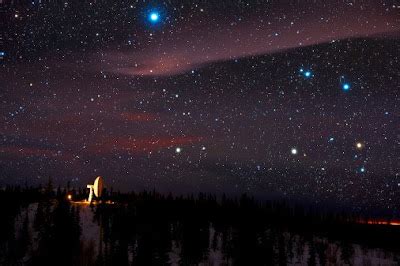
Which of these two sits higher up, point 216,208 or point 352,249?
point 216,208

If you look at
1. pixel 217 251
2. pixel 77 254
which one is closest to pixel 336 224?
pixel 217 251

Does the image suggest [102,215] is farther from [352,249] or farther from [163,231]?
[352,249]

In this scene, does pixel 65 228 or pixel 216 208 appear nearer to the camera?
pixel 65 228

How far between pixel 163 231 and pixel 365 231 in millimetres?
48596

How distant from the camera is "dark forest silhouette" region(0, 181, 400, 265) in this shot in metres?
55.8

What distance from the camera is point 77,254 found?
56.6 m

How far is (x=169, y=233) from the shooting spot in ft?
226

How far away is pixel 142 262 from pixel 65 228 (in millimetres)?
11498

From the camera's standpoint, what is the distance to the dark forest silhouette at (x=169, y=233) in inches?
2197

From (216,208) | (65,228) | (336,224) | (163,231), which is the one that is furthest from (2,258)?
(336,224)

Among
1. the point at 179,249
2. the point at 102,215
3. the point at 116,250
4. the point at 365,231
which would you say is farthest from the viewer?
the point at 365,231

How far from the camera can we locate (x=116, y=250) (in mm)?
56594

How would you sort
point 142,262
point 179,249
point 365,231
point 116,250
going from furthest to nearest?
point 365,231 → point 179,249 → point 116,250 → point 142,262

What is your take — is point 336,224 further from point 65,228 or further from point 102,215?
point 65,228
